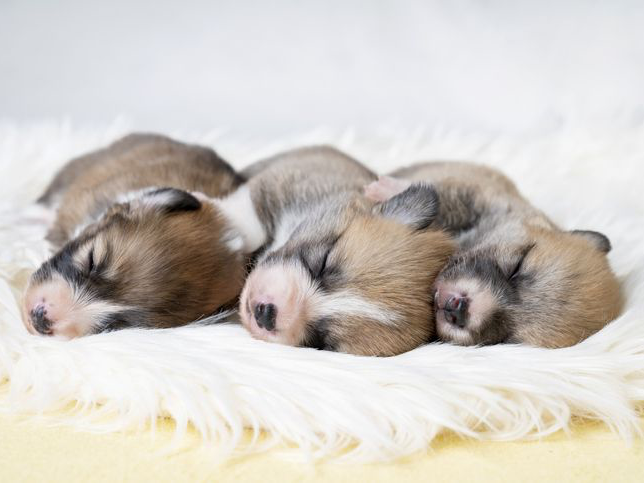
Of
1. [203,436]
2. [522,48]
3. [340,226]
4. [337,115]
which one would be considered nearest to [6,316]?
[203,436]

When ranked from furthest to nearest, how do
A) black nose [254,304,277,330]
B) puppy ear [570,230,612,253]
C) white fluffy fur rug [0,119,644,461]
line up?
1. puppy ear [570,230,612,253]
2. black nose [254,304,277,330]
3. white fluffy fur rug [0,119,644,461]

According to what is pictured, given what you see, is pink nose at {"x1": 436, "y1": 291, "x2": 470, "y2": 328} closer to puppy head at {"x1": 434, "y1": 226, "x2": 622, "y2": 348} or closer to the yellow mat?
puppy head at {"x1": 434, "y1": 226, "x2": 622, "y2": 348}

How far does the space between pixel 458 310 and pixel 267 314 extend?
586 millimetres

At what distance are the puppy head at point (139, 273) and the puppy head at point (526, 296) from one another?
0.75 meters

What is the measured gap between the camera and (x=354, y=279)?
262 cm

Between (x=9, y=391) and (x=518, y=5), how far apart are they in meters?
4.85

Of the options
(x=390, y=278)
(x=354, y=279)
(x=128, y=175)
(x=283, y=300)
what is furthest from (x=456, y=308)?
(x=128, y=175)

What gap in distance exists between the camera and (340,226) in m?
2.87

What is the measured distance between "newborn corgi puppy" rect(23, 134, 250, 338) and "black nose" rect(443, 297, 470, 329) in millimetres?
738

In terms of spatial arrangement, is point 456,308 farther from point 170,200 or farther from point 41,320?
point 41,320

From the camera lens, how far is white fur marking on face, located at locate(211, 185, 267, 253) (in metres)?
3.13

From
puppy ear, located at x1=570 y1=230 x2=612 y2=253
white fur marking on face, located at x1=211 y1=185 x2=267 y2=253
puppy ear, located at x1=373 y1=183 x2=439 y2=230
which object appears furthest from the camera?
white fur marking on face, located at x1=211 y1=185 x2=267 y2=253

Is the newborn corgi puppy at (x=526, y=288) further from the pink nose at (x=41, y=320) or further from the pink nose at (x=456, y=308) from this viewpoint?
the pink nose at (x=41, y=320)

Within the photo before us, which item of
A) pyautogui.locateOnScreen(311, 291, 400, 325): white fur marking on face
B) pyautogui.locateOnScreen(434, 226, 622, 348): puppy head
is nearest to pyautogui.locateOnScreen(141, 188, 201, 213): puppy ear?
pyautogui.locateOnScreen(311, 291, 400, 325): white fur marking on face
